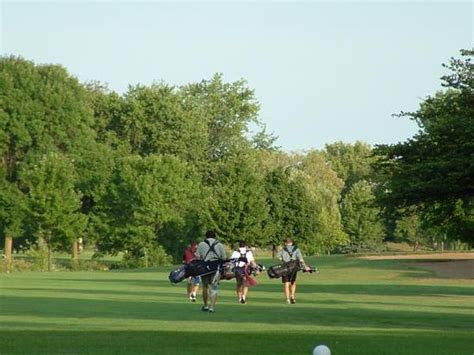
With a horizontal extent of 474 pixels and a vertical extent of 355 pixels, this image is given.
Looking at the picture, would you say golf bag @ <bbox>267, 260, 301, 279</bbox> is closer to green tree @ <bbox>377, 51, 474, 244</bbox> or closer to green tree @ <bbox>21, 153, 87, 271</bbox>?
green tree @ <bbox>377, 51, 474, 244</bbox>

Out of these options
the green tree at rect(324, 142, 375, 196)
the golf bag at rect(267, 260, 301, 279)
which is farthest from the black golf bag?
the green tree at rect(324, 142, 375, 196)

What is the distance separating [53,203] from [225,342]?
63.3m

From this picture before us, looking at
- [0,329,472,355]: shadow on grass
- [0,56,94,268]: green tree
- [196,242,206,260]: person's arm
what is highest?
[0,56,94,268]: green tree

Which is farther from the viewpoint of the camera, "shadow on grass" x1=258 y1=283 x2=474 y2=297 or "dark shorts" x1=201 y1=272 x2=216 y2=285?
"shadow on grass" x1=258 y1=283 x2=474 y2=297

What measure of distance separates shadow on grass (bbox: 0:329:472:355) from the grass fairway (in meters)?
0.02

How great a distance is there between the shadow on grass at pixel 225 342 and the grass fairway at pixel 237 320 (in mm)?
17

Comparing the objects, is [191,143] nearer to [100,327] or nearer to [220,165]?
[220,165]

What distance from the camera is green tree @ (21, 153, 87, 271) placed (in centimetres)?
8162

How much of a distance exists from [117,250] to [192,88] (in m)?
34.9

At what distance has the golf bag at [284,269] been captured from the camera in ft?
113

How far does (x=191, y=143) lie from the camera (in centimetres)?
10338

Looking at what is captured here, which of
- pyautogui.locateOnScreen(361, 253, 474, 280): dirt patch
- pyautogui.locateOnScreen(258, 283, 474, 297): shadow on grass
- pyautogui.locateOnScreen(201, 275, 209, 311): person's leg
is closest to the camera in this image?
pyautogui.locateOnScreen(201, 275, 209, 311): person's leg

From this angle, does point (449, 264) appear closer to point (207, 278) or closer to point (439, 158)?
point (439, 158)

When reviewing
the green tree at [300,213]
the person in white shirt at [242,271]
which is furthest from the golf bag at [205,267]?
the green tree at [300,213]
